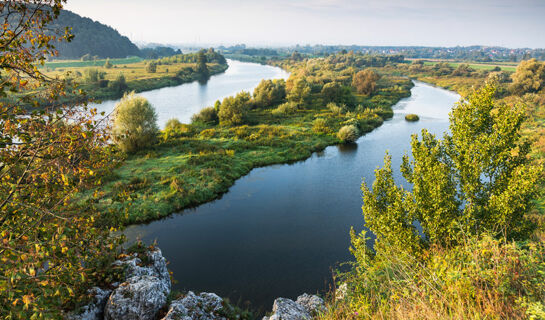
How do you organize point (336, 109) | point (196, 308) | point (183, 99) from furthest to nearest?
point (183, 99)
point (336, 109)
point (196, 308)

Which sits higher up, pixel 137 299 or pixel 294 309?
pixel 137 299

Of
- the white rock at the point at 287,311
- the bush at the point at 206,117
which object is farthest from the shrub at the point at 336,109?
the white rock at the point at 287,311

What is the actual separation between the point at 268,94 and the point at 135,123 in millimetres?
38829

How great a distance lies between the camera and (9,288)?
4.88 meters

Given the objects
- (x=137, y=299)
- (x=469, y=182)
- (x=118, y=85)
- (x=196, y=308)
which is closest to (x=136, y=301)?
(x=137, y=299)

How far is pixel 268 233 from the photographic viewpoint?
2134 centimetres

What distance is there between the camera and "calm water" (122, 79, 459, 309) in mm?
16531

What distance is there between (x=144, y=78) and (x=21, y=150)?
10799 centimetres

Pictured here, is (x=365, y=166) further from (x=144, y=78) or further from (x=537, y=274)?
(x=144, y=78)

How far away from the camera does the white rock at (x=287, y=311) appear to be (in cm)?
1069

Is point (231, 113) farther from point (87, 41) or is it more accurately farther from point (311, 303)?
point (87, 41)

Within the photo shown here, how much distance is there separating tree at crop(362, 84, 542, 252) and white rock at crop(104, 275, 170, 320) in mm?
10039

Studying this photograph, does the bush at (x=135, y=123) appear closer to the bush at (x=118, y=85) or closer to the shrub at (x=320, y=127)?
the shrub at (x=320, y=127)

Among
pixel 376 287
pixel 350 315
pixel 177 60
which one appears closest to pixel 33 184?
pixel 350 315
